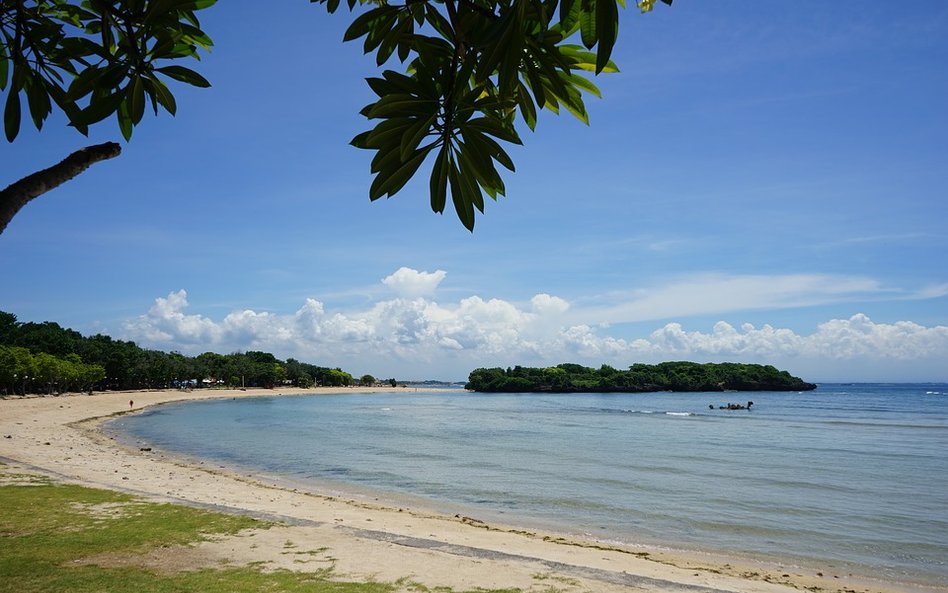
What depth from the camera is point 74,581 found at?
6.19 meters

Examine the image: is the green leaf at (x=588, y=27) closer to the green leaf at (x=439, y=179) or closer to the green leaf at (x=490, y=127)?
the green leaf at (x=490, y=127)

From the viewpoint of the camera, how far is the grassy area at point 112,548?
6273 mm

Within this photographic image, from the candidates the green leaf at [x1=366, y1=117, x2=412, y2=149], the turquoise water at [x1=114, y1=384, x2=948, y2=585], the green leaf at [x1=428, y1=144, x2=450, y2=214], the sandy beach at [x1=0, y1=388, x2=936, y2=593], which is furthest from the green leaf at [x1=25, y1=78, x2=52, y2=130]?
the turquoise water at [x1=114, y1=384, x2=948, y2=585]

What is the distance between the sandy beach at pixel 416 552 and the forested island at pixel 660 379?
129 m

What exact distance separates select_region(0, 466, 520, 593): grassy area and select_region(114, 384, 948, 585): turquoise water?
805 cm

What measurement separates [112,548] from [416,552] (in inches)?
157

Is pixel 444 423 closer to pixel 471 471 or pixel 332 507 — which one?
pixel 471 471

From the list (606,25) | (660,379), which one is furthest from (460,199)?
(660,379)

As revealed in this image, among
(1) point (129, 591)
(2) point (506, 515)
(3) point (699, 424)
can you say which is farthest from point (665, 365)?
(1) point (129, 591)

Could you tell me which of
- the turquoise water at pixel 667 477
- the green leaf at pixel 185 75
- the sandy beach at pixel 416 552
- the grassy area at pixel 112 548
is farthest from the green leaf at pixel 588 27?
the turquoise water at pixel 667 477

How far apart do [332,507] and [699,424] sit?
39323 mm

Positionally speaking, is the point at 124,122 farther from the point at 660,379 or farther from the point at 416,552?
the point at 660,379

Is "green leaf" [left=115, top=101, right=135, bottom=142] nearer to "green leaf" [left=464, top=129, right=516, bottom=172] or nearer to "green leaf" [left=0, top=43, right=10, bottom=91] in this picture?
"green leaf" [left=0, top=43, right=10, bottom=91]

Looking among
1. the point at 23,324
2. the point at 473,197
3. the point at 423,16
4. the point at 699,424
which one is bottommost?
the point at 699,424
